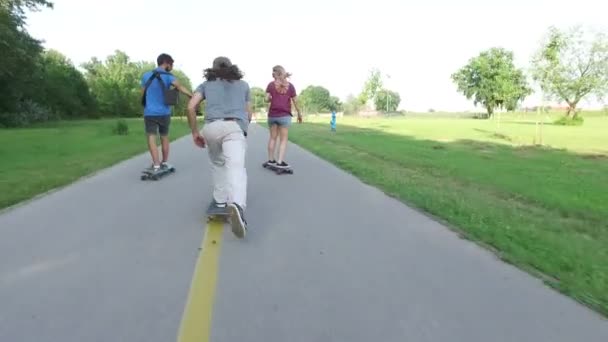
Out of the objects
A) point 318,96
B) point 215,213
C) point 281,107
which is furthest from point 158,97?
point 318,96

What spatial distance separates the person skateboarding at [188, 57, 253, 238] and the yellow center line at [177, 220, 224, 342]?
0.82 m

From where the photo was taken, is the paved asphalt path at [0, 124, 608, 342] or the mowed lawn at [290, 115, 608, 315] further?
the mowed lawn at [290, 115, 608, 315]

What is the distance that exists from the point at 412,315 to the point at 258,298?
1069 mm

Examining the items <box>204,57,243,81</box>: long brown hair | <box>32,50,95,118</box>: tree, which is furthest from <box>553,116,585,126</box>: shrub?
<box>32,50,95,118</box>: tree

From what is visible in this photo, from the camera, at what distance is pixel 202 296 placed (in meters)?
3.41

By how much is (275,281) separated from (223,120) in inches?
92.8

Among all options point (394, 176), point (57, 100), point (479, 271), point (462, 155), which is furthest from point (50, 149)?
point (57, 100)

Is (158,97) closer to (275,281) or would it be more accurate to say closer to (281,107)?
(281,107)

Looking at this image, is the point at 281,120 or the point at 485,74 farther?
the point at 485,74

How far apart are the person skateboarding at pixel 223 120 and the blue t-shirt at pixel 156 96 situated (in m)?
3.43

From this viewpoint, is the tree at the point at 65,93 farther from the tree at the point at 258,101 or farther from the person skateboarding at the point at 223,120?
the person skateboarding at the point at 223,120

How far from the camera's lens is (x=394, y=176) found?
9.64 m

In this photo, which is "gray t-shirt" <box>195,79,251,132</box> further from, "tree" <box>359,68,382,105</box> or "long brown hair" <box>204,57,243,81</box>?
"tree" <box>359,68,382,105</box>

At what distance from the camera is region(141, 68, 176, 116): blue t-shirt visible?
28.5 feet
